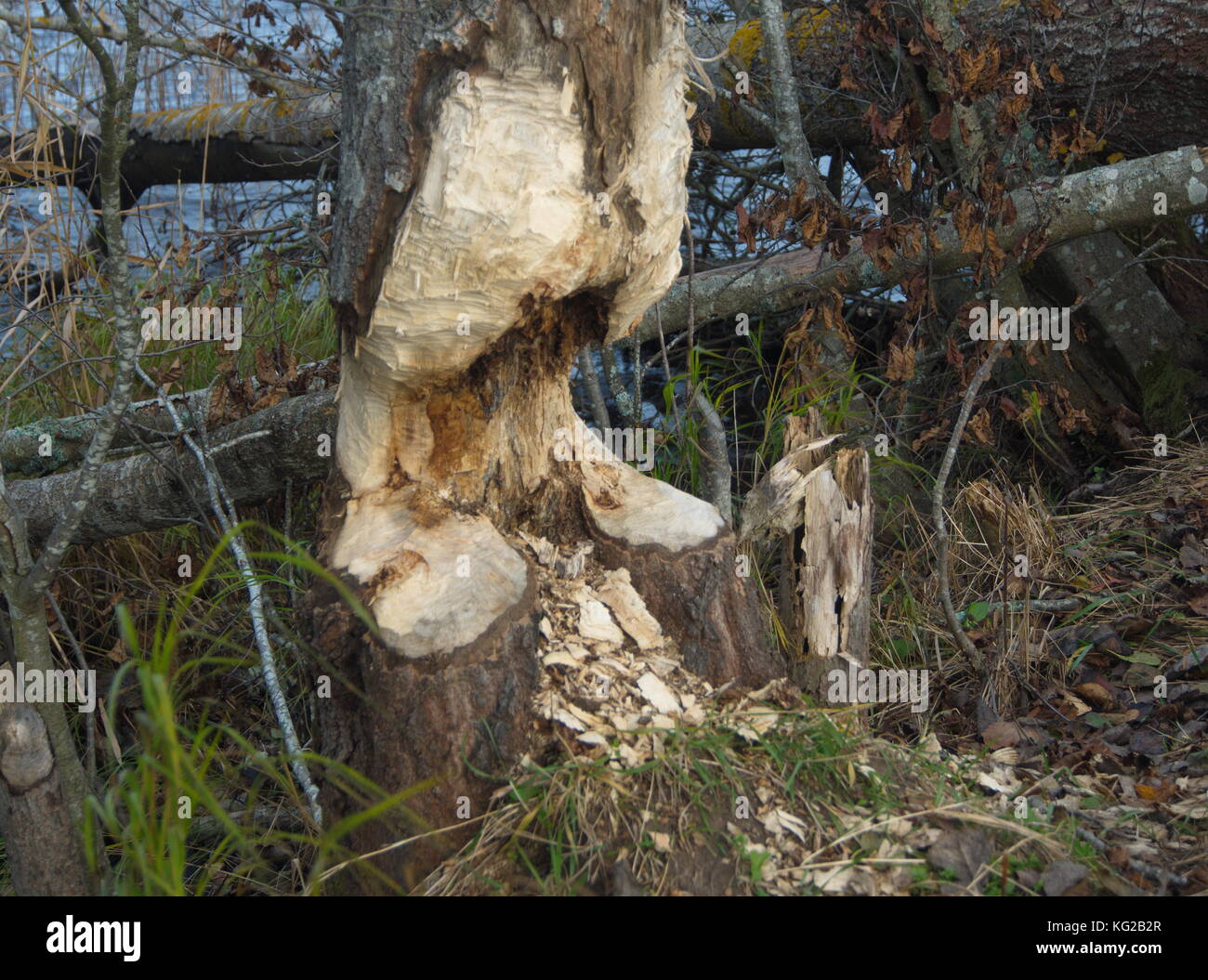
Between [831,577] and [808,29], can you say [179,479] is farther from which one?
[808,29]

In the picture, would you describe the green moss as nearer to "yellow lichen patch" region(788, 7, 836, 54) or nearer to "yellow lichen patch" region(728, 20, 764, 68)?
"yellow lichen patch" region(788, 7, 836, 54)

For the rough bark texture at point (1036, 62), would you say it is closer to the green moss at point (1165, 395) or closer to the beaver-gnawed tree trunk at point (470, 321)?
the green moss at point (1165, 395)

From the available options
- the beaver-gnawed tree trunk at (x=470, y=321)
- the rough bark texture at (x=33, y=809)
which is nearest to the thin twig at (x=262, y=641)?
the beaver-gnawed tree trunk at (x=470, y=321)

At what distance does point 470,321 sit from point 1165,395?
3.21 m

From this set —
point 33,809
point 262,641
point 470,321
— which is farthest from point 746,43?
point 33,809

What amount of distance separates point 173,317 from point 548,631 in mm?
2373

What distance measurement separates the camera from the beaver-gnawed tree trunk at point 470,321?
1.89 metres

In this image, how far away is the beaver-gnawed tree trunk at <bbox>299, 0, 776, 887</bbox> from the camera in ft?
6.22

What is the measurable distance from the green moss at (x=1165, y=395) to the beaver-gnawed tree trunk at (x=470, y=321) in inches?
103

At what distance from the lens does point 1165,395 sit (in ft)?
13.2

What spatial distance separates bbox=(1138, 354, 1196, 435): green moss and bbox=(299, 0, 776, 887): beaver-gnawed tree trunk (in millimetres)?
2607

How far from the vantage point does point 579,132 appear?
6.45 ft
